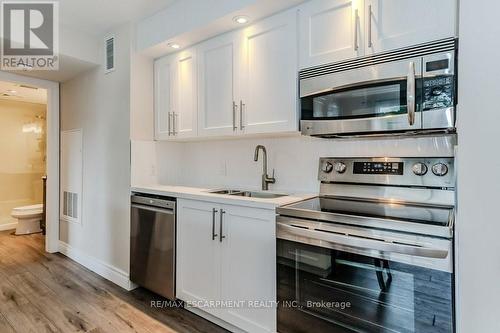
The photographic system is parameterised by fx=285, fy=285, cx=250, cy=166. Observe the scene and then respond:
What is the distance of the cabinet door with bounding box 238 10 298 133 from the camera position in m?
1.89

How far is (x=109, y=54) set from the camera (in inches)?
115

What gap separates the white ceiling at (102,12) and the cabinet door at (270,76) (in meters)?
0.87

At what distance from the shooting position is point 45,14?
251 cm

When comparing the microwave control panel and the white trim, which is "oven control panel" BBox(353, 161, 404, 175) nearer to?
the microwave control panel

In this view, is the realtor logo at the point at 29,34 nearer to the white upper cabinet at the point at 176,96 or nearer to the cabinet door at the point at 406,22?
the white upper cabinet at the point at 176,96

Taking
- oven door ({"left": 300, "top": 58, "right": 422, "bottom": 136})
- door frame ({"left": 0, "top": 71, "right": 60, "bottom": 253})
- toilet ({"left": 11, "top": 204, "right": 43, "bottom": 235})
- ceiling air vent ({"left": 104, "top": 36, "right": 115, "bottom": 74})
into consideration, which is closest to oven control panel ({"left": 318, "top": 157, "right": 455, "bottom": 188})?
oven door ({"left": 300, "top": 58, "right": 422, "bottom": 136})

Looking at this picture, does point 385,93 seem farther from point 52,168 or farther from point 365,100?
point 52,168

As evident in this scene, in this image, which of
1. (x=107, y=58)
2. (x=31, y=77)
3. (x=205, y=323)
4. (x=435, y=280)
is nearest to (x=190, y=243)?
(x=205, y=323)

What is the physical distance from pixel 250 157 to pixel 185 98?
0.80 metres

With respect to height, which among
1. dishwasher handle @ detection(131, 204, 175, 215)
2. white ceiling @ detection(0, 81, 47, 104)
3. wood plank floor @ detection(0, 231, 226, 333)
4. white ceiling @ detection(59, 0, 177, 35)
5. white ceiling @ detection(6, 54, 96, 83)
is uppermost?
white ceiling @ detection(59, 0, 177, 35)

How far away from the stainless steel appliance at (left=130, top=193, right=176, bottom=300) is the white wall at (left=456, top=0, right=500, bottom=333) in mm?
1863

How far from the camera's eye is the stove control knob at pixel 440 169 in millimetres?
1620

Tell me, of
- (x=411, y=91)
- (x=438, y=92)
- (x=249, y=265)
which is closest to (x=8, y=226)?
(x=249, y=265)

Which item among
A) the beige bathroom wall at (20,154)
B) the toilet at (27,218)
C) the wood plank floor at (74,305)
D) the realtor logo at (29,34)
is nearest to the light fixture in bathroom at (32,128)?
the beige bathroom wall at (20,154)
